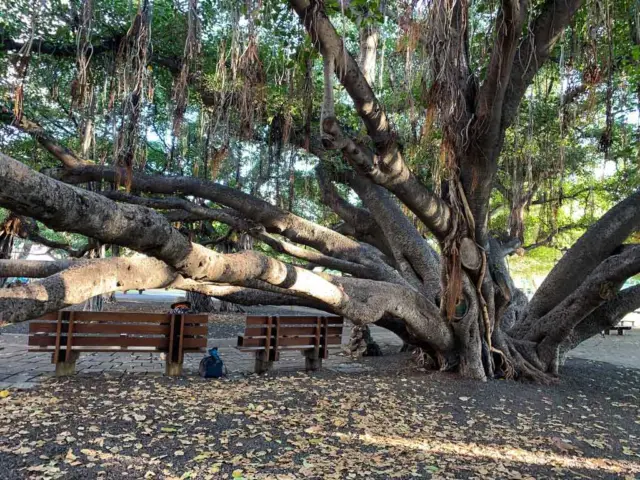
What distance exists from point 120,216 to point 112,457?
1.62 metres

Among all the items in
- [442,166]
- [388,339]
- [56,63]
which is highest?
[56,63]

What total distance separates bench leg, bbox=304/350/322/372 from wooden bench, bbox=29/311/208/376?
1470 millimetres

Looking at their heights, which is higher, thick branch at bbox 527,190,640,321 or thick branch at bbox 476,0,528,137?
thick branch at bbox 476,0,528,137

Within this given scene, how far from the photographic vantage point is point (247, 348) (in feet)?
18.8

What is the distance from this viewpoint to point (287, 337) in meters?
6.05

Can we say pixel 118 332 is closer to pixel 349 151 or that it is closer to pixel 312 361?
pixel 312 361


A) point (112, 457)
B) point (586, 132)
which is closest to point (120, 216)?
point (112, 457)

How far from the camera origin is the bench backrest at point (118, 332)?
5141 millimetres

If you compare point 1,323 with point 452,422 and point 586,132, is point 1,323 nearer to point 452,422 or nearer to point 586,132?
point 452,422

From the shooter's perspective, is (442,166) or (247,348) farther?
(247,348)

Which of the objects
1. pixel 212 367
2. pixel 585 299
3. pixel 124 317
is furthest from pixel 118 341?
pixel 585 299

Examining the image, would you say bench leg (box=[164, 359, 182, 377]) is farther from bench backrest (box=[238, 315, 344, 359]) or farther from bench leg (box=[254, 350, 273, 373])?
bench leg (box=[254, 350, 273, 373])

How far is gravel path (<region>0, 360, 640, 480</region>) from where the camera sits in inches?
115

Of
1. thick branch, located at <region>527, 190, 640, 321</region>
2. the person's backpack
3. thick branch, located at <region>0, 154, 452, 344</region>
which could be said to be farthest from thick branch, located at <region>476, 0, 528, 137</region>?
the person's backpack
